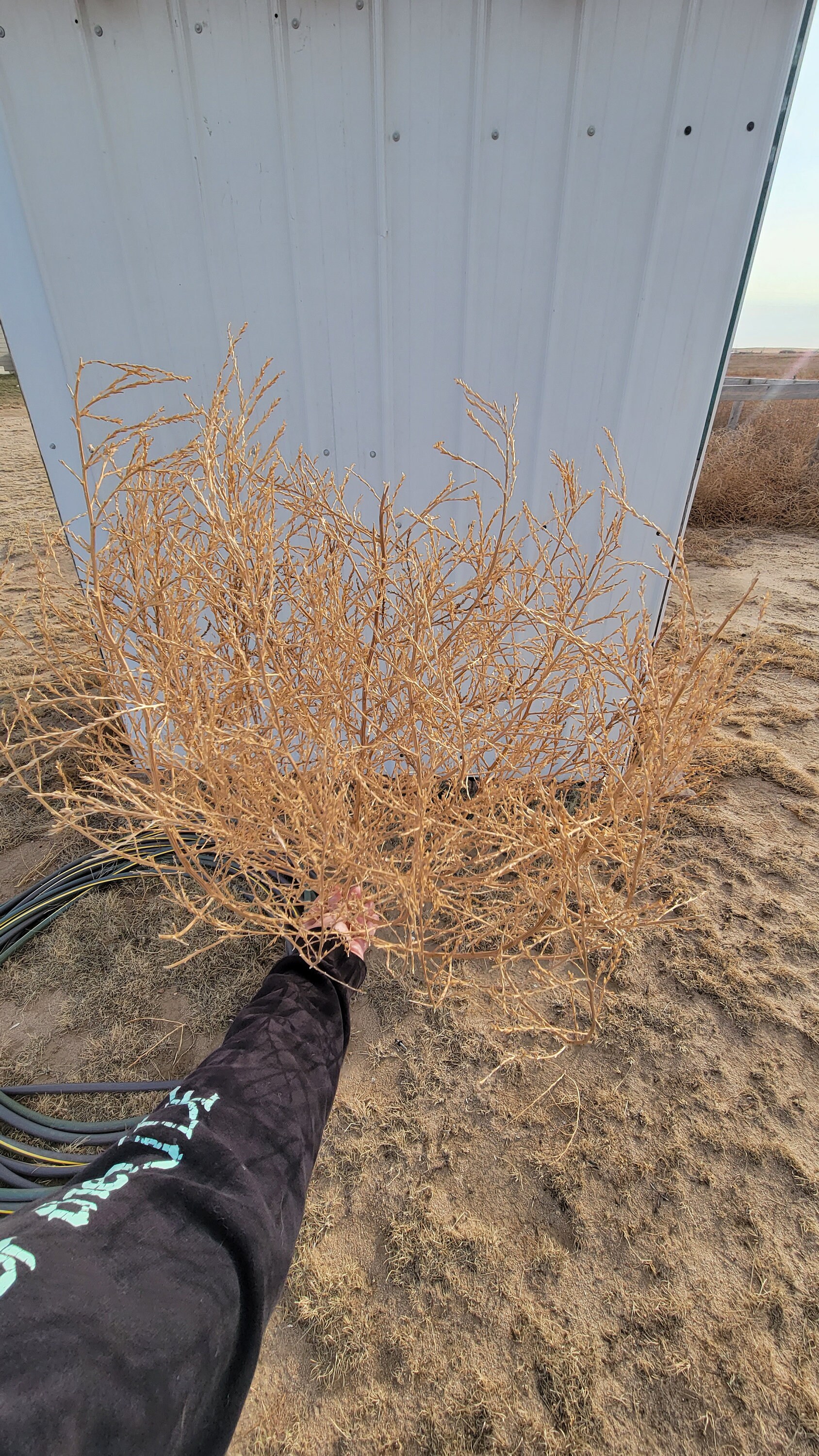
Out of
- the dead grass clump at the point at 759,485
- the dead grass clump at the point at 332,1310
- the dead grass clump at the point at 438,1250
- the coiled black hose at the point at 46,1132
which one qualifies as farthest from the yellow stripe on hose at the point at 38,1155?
the dead grass clump at the point at 759,485

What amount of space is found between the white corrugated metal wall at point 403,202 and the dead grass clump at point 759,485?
3743mm

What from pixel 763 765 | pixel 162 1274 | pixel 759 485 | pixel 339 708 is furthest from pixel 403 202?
pixel 759 485

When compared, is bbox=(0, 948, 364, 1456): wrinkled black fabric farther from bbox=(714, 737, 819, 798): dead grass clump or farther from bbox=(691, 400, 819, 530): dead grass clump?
bbox=(691, 400, 819, 530): dead grass clump

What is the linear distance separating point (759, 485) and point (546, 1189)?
5.26 meters

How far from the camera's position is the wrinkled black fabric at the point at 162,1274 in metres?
0.58

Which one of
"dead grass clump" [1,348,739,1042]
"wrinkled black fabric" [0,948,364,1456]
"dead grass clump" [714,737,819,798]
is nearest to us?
"wrinkled black fabric" [0,948,364,1456]

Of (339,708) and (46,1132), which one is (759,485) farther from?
(46,1132)

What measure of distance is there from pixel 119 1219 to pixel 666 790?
0.97 metres

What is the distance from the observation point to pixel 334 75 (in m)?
1.32

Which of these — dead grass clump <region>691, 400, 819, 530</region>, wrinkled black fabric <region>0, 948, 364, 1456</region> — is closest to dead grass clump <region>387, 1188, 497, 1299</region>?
wrinkled black fabric <region>0, 948, 364, 1456</region>

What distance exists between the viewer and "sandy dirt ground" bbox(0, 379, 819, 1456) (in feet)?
3.35

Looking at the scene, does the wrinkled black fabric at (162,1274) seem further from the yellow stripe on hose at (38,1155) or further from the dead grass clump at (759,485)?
the dead grass clump at (759,485)

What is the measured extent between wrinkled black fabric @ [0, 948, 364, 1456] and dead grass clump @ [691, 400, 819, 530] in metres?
5.14

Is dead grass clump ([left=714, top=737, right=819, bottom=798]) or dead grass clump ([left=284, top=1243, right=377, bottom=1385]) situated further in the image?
dead grass clump ([left=714, top=737, right=819, bottom=798])
